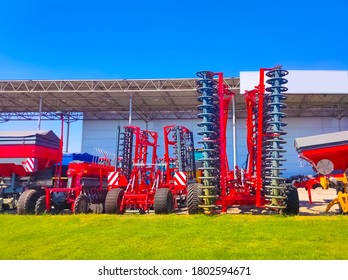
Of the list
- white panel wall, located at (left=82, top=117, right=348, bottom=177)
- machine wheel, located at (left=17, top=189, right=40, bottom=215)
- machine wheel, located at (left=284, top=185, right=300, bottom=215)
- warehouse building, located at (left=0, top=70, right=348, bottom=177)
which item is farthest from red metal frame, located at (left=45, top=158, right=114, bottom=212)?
white panel wall, located at (left=82, top=117, right=348, bottom=177)

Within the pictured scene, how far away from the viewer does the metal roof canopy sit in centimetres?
2617

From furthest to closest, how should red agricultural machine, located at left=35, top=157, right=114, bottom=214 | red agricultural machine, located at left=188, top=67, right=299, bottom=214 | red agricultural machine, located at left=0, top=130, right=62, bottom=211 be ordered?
Answer: red agricultural machine, located at left=0, top=130, right=62, bottom=211
red agricultural machine, located at left=35, top=157, right=114, bottom=214
red agricultural machine, located at left=188, top=67, right=299, bottom=214

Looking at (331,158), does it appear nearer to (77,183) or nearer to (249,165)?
(249,165)

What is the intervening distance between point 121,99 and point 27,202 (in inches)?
774

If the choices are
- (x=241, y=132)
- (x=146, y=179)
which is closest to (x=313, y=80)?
(x=241, y=132)

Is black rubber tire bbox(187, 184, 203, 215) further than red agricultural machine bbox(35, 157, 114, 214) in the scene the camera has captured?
No

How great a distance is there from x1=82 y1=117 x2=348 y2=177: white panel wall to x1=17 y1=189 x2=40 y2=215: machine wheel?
2007 centimetres

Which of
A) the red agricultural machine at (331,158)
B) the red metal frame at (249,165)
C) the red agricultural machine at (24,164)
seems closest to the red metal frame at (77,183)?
the red agricultural machine at (24,164)

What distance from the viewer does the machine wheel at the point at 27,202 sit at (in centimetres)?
1060

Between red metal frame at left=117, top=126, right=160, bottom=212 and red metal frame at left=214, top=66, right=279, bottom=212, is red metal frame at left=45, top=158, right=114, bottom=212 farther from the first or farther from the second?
red metal frame at left=214, top=66, right=279, bottom=212

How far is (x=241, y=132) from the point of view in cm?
3303
